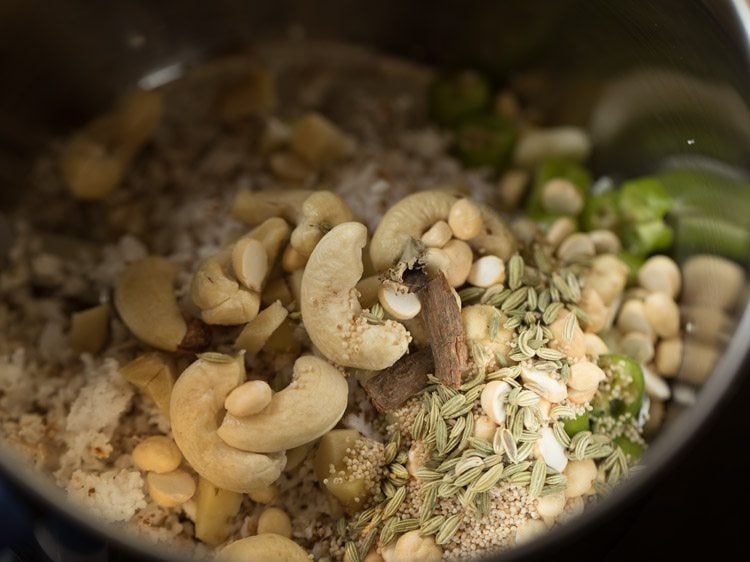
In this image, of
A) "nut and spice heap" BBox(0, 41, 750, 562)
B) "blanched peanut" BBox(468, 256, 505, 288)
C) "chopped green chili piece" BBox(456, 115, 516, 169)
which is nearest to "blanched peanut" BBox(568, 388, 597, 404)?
"nut and spice heap" BBox(0, 41, 750, 562)

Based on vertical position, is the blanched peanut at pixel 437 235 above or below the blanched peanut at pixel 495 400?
above

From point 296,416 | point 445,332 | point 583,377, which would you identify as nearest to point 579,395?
point 583,377

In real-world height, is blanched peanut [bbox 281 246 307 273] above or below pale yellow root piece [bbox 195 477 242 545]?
above

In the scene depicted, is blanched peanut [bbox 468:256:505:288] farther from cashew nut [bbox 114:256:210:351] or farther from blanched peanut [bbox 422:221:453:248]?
cashew nut [bbox 114:256:210:351]

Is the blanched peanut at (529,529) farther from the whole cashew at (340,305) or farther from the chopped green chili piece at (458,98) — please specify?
the chopped green chili piece at (458,98)

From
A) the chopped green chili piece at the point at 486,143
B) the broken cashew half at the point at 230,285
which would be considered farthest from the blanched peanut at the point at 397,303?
the chopped green chili piece at the point at 486,143

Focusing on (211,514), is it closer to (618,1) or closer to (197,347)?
(197,347)
